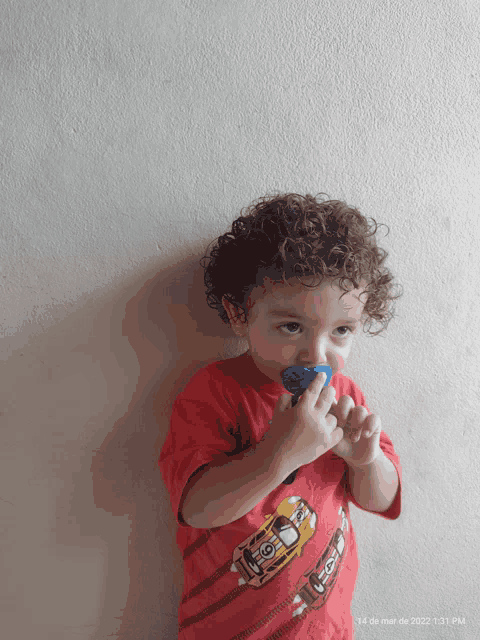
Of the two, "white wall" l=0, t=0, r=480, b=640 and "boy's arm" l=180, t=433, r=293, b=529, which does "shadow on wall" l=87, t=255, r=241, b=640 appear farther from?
"boy's arm" l=180, t=433, r=293, b=529

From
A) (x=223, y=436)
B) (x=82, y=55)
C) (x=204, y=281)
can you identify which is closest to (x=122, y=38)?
(x=82, y=55)

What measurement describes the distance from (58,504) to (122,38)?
79 centimetres

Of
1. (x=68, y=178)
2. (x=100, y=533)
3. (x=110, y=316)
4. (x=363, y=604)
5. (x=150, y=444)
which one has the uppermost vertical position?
(x=68, y=178)

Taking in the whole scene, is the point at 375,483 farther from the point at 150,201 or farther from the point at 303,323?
the point at 150,201

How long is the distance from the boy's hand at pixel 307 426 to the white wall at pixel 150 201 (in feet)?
0.82

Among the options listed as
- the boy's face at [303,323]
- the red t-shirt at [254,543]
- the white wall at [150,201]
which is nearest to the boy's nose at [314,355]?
the boy's face at [303,323]

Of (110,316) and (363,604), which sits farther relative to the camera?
(363,604)

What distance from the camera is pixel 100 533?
0.80 metres

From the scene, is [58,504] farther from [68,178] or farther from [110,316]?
[68,178]

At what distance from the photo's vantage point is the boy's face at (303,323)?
2.12ft

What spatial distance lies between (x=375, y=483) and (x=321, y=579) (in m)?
0.18

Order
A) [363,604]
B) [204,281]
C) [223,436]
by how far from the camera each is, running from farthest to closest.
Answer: [363,604]
[204,281]
[223,436]

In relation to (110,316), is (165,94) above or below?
above

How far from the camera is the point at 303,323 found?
654 millimetres
